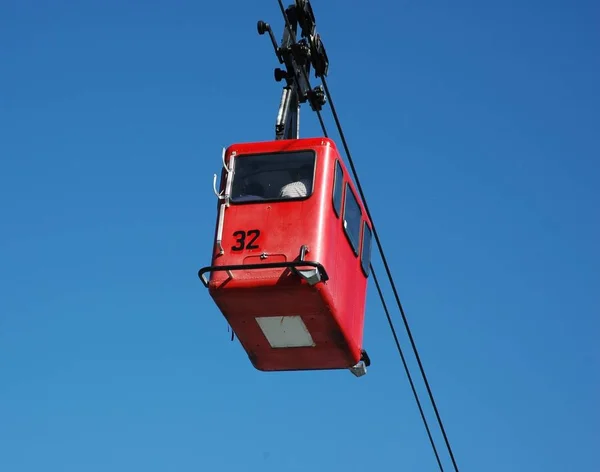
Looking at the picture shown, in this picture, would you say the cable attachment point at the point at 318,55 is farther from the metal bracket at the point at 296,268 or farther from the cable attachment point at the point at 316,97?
the metal bracket at the point at 296,268

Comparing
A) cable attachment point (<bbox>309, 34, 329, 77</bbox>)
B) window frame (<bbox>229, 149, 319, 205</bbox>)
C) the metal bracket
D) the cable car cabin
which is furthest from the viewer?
cable attachment point (<bbox>309, 34, 329, 77</bbox>)

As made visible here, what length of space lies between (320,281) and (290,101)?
2363mm

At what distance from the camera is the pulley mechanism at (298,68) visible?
36.9ft

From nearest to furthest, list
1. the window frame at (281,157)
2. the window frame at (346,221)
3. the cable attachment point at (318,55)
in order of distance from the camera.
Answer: the window frame at (281,157)
the window frame at (346,221)
the cable attachment point at (318,55)

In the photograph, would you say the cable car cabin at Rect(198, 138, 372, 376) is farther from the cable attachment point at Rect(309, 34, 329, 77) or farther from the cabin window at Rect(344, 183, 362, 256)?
the cable attachment point at Rect(309, 34, 329, 77)

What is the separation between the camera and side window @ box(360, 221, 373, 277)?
11.8 metres

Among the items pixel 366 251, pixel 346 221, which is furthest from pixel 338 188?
pixel 366 251

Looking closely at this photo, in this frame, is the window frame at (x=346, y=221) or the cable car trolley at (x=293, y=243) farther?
the window frame at (x=346, y=221)

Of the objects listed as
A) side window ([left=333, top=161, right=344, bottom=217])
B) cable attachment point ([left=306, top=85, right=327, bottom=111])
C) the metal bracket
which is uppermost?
cable attachment point ([left=306, top=85, right=327, bottom=111])

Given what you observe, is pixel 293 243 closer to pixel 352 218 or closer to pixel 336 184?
pixel 336 184

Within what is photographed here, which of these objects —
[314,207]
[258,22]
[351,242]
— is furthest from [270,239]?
[258,22]

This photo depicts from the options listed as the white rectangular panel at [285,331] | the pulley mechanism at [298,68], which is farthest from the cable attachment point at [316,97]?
the white rectangular panel at [285,331]

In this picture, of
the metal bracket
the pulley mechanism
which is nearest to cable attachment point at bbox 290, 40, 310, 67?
the pulley mechanism

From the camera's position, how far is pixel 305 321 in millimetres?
Result: 10500
